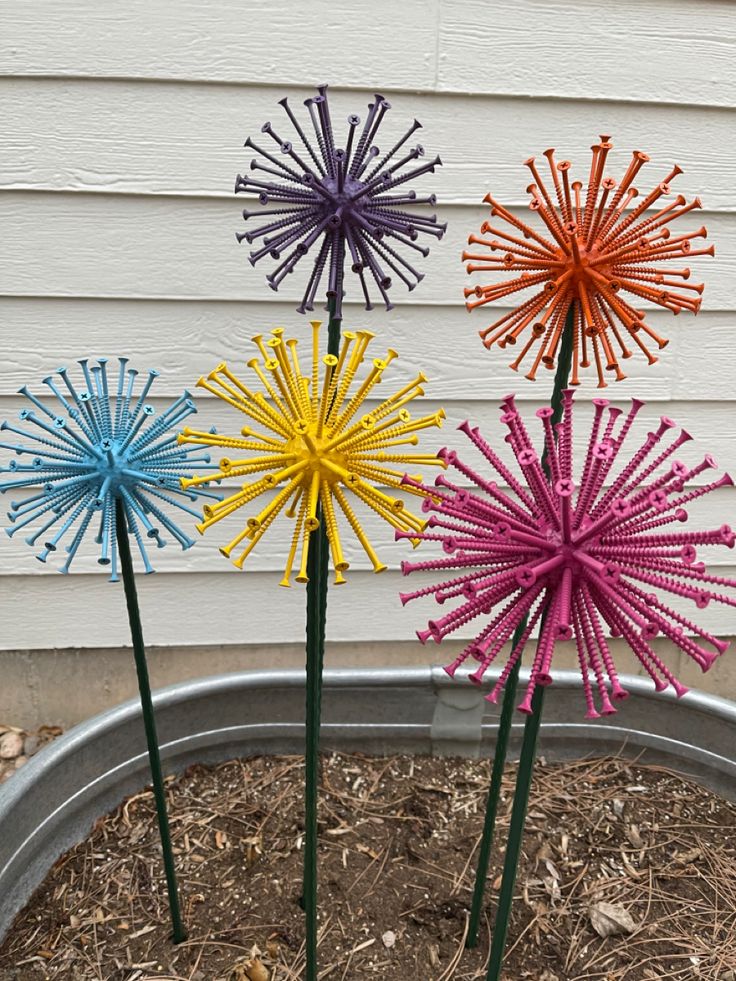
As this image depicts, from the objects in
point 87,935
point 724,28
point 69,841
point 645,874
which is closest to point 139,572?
point 69,841

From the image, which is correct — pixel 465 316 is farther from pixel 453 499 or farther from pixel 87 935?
pixel 87 935

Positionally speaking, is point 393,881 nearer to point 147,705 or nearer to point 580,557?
point 147,705

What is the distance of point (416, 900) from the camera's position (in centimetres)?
119

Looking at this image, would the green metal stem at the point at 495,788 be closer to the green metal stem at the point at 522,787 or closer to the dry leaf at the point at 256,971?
the green metal stem at the point at 522,787

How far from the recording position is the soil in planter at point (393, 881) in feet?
3.61

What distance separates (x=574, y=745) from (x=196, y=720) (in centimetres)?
69

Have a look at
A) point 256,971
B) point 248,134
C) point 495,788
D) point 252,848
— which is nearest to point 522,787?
point 495,788

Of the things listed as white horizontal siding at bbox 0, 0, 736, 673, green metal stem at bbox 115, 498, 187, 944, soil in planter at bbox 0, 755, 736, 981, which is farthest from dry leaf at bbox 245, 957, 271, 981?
white horizontal siding at bbox 0, 0, 736, 673

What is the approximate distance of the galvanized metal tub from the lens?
125 cm

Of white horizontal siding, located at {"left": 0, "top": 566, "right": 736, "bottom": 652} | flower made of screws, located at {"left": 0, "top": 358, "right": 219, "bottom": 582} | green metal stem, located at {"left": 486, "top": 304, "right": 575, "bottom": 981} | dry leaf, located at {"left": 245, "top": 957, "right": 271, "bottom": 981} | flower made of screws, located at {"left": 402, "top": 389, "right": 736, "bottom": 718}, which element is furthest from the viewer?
white horizontal siding, located at {"left": 0, "top": 566, "right": 736, "bottom": 652}

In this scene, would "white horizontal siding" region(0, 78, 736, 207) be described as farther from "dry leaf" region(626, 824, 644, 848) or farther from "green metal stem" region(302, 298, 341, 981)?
"dry leaf" region(626, 824, 644, 848)

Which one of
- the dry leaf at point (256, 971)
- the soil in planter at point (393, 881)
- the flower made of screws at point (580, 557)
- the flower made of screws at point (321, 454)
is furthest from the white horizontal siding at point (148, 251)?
the dry leaf at point (256, 971)

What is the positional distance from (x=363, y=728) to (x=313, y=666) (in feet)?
2.22

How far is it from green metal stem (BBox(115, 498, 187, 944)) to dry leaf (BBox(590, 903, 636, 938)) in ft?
1.94
